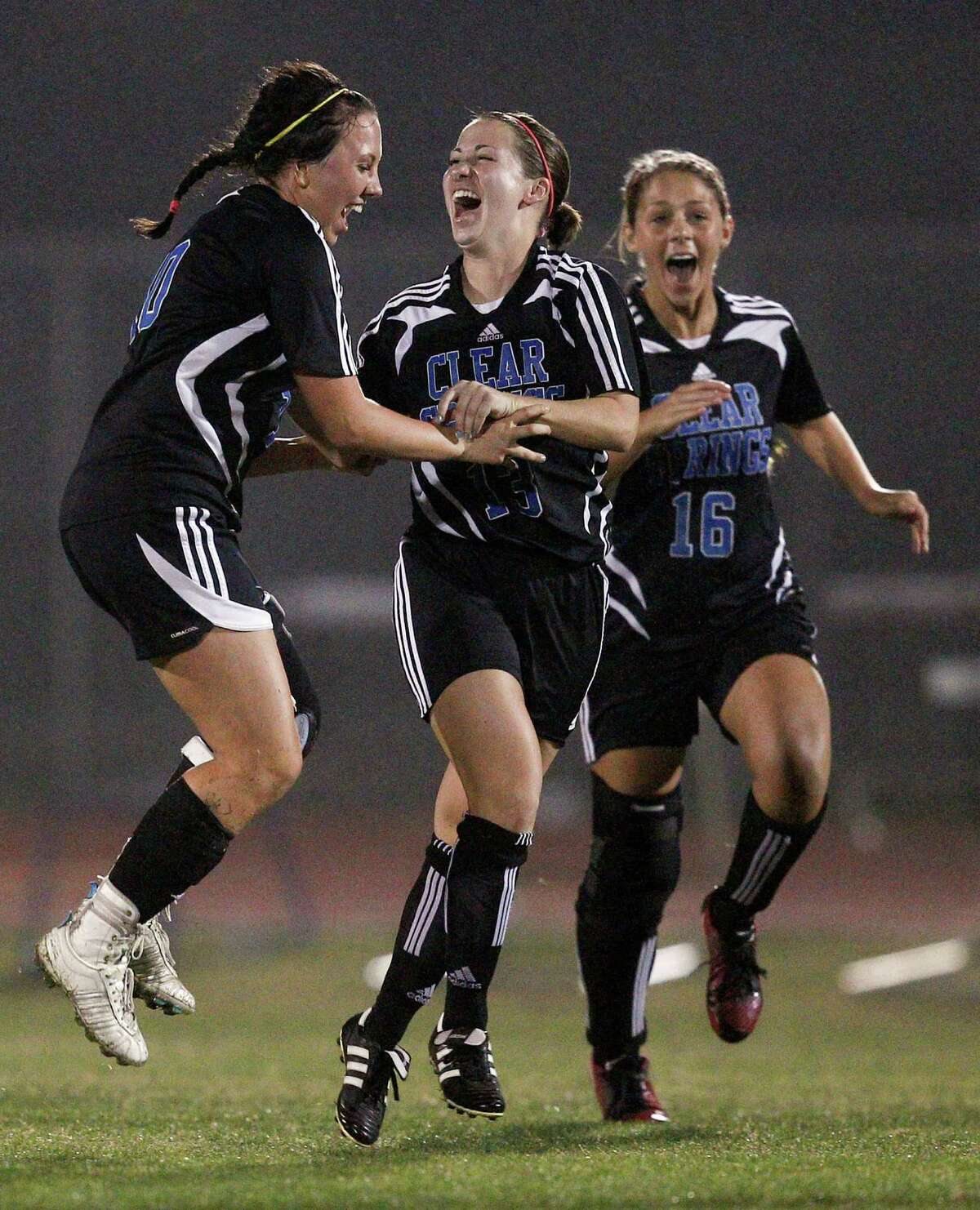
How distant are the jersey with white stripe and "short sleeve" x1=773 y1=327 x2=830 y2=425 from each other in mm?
1646

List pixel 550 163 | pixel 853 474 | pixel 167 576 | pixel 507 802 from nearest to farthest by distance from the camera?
pixel 167 576 < pixel 507 802 < pixel 550 163 < pixel 853 474

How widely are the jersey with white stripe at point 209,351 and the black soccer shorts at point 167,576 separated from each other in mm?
41

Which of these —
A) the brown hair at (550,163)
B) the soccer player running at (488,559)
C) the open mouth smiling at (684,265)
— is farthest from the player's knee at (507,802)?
Result: the open mouth smiling at (684,265)

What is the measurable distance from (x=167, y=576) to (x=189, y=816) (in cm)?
48

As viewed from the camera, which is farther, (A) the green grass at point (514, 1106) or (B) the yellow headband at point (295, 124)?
(B) the yellow headband at point (295, 124)

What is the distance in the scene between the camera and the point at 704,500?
174 inches

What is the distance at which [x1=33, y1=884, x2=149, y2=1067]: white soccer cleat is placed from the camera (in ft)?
10.7

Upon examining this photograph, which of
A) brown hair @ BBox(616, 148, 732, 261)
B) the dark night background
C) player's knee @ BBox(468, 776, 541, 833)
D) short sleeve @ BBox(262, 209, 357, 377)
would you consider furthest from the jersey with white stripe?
the dark night background

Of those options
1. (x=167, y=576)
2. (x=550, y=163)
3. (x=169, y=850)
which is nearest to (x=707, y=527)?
(x=550, y=163)

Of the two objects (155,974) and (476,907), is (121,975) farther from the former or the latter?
(476,907)

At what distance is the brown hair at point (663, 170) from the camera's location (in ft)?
14.9

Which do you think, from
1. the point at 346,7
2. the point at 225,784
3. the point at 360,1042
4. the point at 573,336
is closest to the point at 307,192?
the point at 573,336

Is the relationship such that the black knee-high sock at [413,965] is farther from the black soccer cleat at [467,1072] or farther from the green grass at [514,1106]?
the green grass at [514,1106]

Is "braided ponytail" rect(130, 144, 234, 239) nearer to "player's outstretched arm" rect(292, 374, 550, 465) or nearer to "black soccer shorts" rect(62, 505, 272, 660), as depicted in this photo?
"player's outstretched arm" rect(292, 374, 550, 465)
